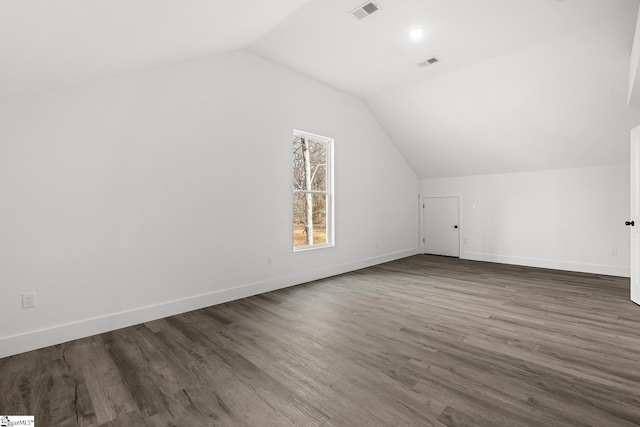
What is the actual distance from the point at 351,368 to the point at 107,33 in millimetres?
2775

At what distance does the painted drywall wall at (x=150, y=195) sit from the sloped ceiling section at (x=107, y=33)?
31 cm

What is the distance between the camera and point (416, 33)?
350 cm

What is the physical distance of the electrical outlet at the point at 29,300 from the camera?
2449mm

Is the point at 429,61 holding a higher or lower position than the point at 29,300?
higher

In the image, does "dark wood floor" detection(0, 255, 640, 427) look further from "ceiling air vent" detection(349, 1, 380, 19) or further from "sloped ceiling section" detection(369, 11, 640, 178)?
"ceiling air vent" detection(349, 1, 380, 19)

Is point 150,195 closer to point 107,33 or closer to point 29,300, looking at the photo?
point 29,300

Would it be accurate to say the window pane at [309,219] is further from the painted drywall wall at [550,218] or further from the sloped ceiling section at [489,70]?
the painted drywall wall at [550,218]

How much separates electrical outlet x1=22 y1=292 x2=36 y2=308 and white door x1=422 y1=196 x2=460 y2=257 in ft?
22.7

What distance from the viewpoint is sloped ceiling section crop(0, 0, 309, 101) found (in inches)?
60.8

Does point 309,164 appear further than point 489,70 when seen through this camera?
Yes

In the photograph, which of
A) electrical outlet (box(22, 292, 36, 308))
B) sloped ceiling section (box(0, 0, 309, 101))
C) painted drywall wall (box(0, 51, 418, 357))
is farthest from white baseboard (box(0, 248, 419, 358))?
sloped ceiling section (box(0, 0, 309, 101))

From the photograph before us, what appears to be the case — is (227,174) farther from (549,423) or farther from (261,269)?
(549,423)

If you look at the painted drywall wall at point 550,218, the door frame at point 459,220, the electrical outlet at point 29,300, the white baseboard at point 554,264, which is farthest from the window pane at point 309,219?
the white baseboard at point 554,264

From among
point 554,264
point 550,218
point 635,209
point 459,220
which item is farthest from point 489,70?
point 554,264
